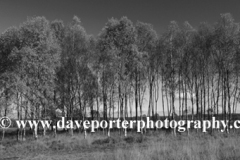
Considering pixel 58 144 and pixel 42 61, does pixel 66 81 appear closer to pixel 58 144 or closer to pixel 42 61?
pixel 42 61

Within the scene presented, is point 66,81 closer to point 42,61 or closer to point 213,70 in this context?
point 42,61

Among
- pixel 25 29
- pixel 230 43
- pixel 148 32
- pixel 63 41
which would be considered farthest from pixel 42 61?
pixel 230 43

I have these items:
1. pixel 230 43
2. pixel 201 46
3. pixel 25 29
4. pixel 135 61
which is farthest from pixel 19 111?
pixel 230 43

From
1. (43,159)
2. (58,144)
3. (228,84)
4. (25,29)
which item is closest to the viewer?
(43,159)

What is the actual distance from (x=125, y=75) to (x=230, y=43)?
14.3 metres

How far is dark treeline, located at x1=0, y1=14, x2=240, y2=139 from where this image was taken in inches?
1061

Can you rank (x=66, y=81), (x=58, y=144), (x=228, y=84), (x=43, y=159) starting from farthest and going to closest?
1. (x=66, y=81)
2. (x=228, y=84)
3. (x=58, y=144)
4. (x=43, y=159)

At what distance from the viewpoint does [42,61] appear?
2717 cm

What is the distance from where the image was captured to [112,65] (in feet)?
96.3

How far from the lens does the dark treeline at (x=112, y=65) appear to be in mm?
26938

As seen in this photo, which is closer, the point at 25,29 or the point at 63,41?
the point at 25,29

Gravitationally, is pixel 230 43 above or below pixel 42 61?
above

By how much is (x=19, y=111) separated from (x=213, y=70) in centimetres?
2742

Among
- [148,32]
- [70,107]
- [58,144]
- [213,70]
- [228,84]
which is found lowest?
[58,144]
